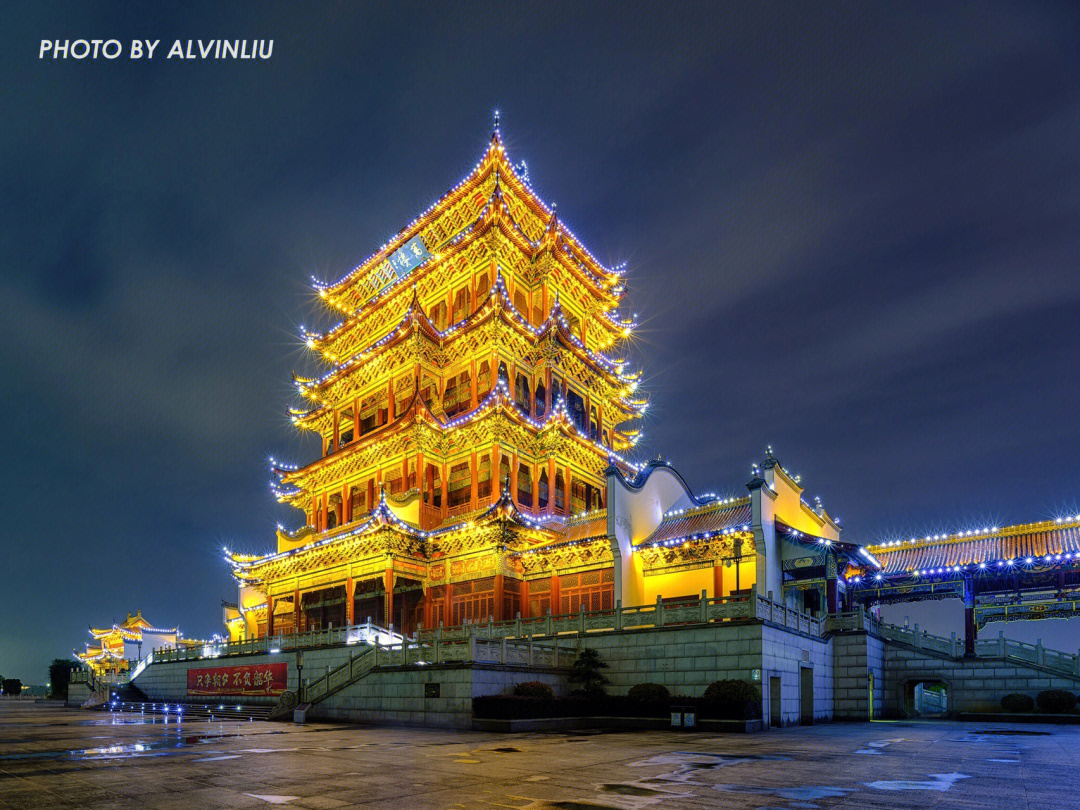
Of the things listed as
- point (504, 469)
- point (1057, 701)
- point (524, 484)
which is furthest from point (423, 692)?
point (1057, 701)

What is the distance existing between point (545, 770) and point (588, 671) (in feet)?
43.4

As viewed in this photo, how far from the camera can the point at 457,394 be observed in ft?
146

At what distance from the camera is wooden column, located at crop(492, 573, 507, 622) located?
3431 cm

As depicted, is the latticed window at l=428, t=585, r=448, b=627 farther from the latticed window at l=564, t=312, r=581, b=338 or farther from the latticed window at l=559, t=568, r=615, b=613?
the latticed window at l=564, t=312, r=581, b=338

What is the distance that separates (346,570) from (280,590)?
6.92 meters

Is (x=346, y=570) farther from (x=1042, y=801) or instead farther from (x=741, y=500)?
(x=1042, y=801)

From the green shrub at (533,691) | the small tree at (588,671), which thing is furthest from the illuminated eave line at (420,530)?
the green shrub at (533,691)

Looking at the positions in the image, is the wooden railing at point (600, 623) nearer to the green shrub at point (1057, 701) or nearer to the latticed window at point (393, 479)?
the green shrub at point (1057, 701)

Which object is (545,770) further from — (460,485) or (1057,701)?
(460,485)

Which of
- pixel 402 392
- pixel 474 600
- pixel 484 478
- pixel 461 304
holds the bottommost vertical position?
pixel 474 600

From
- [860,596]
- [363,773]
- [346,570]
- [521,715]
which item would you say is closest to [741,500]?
[860,596]

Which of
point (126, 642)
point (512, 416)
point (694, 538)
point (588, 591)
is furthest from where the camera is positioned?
point (126, 642)

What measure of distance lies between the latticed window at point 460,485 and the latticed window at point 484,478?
2.21 feet

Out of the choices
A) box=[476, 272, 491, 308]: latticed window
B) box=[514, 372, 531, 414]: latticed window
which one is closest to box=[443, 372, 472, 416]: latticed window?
box=[514, 372, 531, 414]: latticed window
